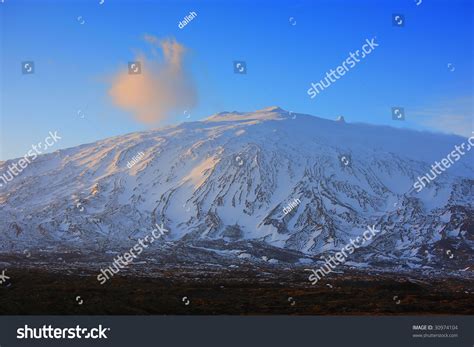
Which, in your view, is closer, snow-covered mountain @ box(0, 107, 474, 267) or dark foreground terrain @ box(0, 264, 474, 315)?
dark foreground terrain @ box(0, 264, 474, 315)

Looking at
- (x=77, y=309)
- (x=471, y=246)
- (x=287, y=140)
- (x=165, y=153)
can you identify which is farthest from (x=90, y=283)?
(x=287, y=140)

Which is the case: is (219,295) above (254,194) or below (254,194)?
below

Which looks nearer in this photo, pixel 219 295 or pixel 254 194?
pixel 219 295

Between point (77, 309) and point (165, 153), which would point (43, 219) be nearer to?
point (165, 153)

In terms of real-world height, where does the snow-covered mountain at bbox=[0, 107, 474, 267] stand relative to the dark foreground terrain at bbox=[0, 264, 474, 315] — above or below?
above
